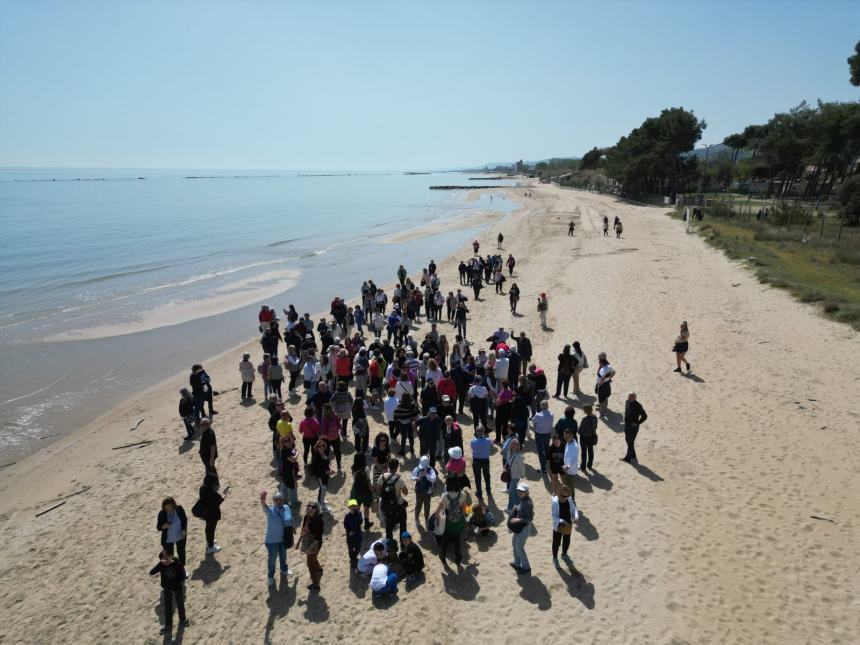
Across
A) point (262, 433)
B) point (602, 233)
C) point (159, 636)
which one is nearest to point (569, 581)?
point (159, 636)

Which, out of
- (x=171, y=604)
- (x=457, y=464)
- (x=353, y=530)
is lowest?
(x=171, y=604)

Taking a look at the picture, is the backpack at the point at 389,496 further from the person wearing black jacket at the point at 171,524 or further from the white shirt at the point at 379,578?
the person wearing black jacket at the point at 171,524

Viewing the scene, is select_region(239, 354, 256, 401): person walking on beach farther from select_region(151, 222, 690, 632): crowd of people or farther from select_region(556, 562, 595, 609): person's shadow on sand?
select_region(556, 562, 595, 609): person's shadow on sand

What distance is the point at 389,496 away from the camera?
7.19m

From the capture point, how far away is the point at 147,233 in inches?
2267

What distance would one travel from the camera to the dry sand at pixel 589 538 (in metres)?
6.52

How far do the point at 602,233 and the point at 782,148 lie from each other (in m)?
33.0

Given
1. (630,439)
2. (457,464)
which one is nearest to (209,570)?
(457,464)

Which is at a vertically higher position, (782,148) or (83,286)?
(782,148)

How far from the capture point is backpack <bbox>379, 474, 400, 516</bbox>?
7.16 m

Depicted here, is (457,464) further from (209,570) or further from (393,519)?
(209,570)

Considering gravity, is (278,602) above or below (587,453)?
below

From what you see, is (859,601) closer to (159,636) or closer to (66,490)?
(159,636)

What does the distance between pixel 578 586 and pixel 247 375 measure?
31.2ft
